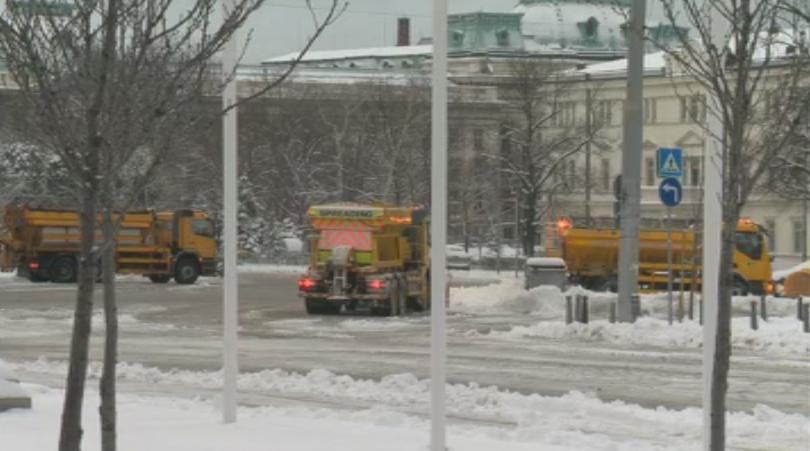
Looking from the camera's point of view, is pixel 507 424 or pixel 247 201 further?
pixel 247 201

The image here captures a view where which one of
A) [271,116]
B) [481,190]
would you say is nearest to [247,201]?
[271,116]

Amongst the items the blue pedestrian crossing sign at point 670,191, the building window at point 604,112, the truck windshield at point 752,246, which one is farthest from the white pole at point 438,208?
the building window at point 604,112

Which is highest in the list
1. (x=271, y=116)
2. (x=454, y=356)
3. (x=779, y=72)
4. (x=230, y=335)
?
(x=271, y=116)

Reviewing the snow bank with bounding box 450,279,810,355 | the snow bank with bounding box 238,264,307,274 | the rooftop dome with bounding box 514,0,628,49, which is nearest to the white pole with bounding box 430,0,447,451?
the snow bank with bounding box 450,279,810,355

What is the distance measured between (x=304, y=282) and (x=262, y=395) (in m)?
16.3

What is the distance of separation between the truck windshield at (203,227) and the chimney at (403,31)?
73678 millimetres

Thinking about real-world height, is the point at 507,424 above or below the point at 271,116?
below

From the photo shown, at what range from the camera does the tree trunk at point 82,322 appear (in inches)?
266

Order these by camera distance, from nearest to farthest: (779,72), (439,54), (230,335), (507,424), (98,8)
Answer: (98,8), (779,72), (439,54), (230,335), (507,424)

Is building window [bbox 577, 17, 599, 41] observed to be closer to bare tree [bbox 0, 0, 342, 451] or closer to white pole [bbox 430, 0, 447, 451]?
white pole [bbox 430, 0, 447, 451]

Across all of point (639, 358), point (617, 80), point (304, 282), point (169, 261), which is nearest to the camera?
point (639, 358)

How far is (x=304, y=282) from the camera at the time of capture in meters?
32.0

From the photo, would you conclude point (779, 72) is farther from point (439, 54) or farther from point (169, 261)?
point (169, 261)

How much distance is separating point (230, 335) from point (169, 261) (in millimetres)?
38858
